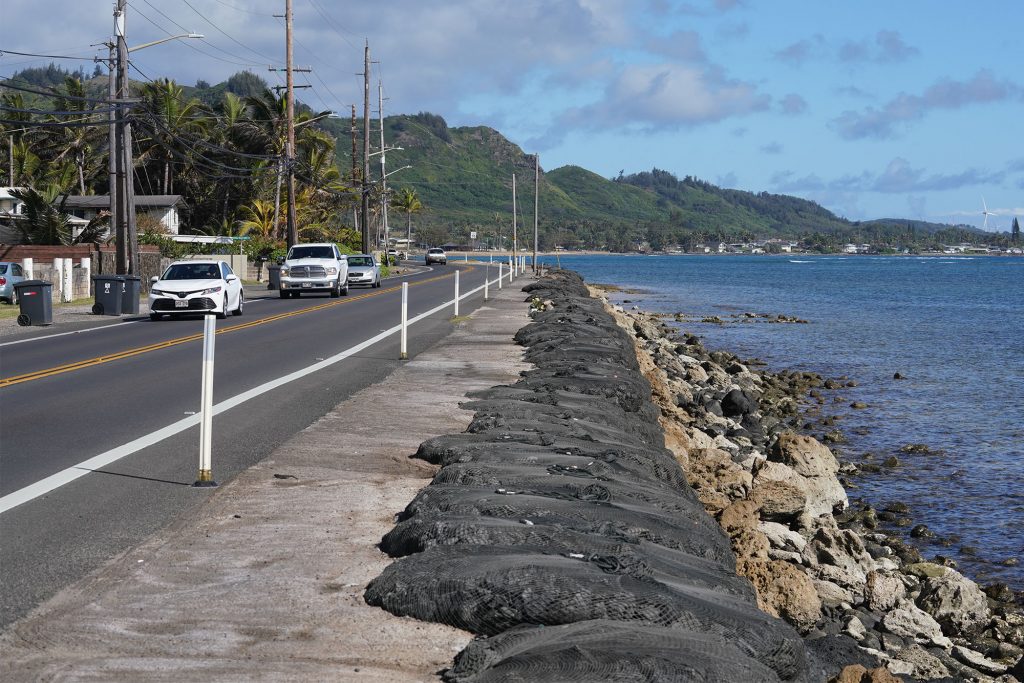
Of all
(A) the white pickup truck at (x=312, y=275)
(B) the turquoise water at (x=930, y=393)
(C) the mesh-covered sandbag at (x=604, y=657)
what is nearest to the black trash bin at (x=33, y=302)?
(A) the white pickup truck at (x=312, y=275)

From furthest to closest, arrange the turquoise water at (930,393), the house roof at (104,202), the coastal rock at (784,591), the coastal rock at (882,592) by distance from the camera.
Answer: the house roof at (104,202) → the turquoise water at (930,393) → the coastal rock at (882,592) → the coastal rock at (784,591)

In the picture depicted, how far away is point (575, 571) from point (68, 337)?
2094 cm

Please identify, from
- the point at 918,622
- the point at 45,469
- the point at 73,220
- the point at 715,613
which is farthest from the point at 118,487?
the point at 73,220

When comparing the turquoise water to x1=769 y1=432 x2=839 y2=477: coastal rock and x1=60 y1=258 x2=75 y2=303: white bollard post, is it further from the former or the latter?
x1=60 y1=258 x2=75 y2=303: white bollard post

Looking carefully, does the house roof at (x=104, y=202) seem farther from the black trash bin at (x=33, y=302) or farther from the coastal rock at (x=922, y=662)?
the coastal rock at (x=922, y=662)

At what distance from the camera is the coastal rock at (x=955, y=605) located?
10469 millimetres

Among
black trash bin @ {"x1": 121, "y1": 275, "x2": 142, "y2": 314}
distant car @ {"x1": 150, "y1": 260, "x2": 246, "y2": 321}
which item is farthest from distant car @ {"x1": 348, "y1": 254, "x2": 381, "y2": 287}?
distant car @ {"x1": 150, "y1": 260, "x2": 246, "y2": 321}

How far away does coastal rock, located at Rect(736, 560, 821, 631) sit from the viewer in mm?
8461

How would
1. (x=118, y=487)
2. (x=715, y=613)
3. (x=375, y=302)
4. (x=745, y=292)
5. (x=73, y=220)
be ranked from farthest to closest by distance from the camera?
1. (x=745, y=292)
2. (x=73, y=220)
3. (x=375, y=302)
4. (x=118, y=487)
5. (x=715, y=613)

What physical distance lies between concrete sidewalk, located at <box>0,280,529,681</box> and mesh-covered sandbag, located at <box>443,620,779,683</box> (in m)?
0.31

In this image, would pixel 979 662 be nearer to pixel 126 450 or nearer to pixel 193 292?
pixel 126 450

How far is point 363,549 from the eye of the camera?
270 inches

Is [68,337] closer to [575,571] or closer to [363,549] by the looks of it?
[363,549]

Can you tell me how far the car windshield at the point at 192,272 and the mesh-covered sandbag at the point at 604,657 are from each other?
26.6 meters
